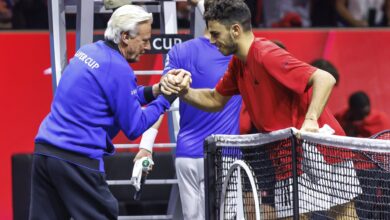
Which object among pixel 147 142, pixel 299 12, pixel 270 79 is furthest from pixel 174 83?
pixel 299 12

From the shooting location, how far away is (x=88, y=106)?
23.1 feet

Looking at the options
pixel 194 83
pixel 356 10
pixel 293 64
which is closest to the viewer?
pixel 293 64

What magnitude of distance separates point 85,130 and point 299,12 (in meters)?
6.51

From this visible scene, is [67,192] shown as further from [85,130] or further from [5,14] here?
[5,14]

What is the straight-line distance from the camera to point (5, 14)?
474 inches

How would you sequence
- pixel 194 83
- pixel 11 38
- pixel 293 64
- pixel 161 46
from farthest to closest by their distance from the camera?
pixel 11 38
pixel 161 46
pixel 194 83
pixel 293 64

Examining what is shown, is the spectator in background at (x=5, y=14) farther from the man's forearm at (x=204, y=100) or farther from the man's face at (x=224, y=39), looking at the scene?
the man's face at (x=224, y=39)

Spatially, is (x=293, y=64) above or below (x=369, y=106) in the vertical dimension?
above

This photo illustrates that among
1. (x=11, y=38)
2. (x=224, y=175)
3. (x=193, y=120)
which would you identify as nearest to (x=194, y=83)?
(x=193, y=120)

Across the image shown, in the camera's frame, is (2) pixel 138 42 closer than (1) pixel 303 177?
No

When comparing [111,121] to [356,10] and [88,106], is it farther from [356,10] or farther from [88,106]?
[356,10]

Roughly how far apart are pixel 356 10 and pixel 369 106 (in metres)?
1.74

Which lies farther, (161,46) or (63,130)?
(161,46)

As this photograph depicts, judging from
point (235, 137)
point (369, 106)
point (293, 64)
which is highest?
point (293, 64)
